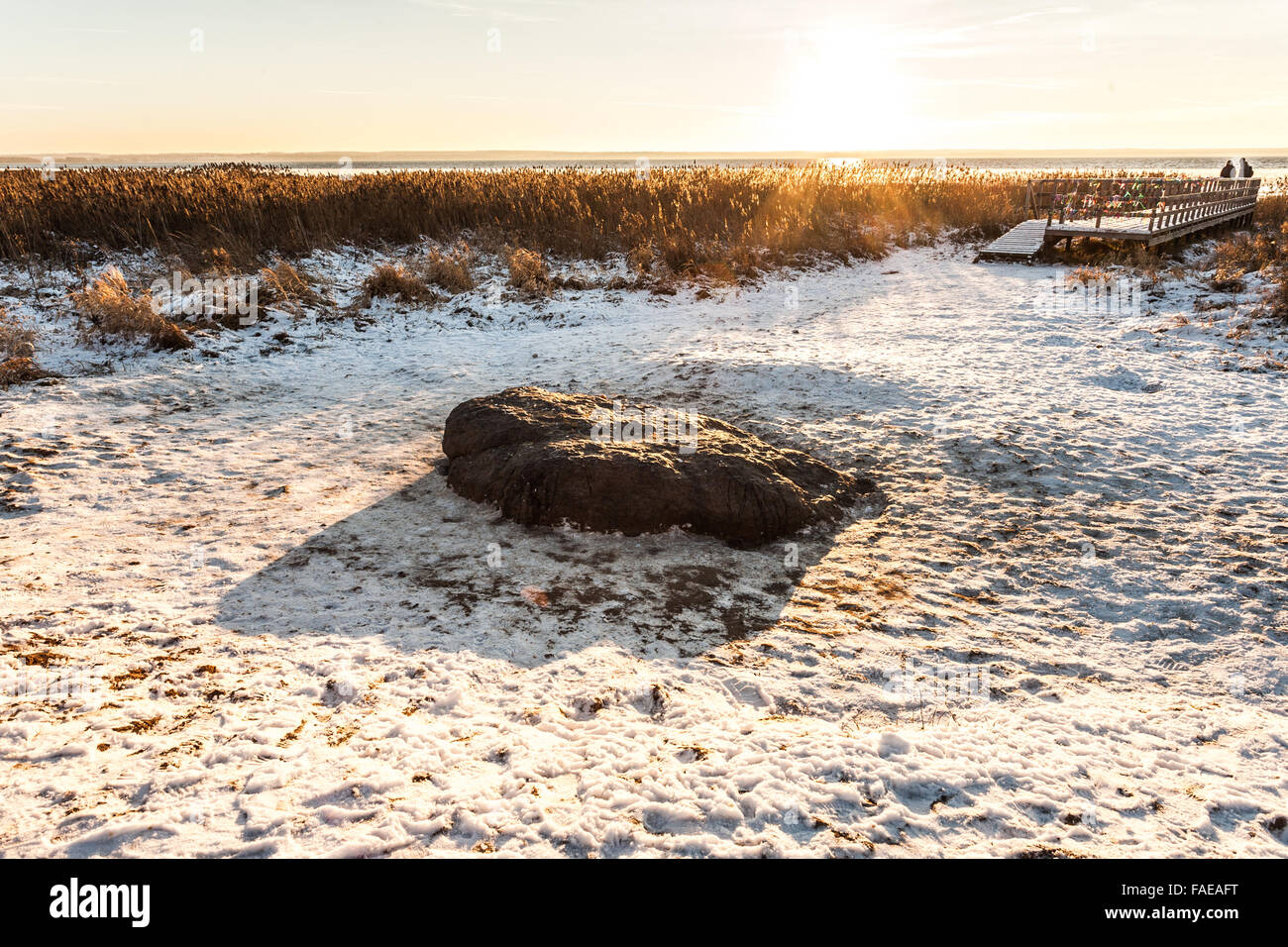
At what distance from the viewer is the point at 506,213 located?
55.3 ft

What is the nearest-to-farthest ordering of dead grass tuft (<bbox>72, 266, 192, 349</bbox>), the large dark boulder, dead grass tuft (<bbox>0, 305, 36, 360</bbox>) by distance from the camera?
the large dark boulder, dead grass tuft (<bbox>0, 305, 36, 360</bbox>), dead grass tuft (<bbox>72, 266, 192, 349</bbox>)

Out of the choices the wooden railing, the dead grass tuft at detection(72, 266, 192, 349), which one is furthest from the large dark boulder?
the wooden railing

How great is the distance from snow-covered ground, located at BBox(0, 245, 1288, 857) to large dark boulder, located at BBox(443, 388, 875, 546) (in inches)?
8.2

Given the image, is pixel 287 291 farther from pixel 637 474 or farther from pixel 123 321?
pixel 637 474

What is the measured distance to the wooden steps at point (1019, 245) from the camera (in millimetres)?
16641

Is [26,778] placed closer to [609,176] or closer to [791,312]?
[791,312]

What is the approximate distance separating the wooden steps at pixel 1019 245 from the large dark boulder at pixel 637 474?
13.4 meters

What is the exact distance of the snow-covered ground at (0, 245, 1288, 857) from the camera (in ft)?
8.64

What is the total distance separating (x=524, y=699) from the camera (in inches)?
135

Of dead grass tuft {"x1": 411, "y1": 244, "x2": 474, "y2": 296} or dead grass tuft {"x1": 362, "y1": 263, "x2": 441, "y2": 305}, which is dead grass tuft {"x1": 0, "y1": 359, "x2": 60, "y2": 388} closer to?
dead grass tuft {"x1": 362, "y1": 263, "x2": 441, "y2": 305}

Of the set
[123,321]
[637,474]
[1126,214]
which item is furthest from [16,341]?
[1126,214]

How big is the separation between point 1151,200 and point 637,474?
16944 millimetres

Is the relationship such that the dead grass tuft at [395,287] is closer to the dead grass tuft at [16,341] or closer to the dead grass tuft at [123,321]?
the dead grass tuft at [123,321]
